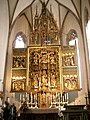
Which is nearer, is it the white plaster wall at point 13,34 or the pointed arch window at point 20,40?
the white plaster wall at point 13,34

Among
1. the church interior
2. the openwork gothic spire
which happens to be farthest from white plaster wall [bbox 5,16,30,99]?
the openwork gothic spire

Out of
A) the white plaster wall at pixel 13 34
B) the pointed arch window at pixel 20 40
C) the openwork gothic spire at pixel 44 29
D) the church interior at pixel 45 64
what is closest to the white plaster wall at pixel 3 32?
the church interior at pixel 45 64

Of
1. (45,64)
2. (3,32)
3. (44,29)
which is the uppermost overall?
(44,29)

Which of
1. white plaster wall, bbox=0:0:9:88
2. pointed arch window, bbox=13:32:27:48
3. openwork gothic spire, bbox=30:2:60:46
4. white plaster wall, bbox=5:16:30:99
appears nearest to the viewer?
white plaster wall, bbox=0:0:9:88

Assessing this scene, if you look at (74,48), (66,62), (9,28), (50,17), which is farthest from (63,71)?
(9,28)

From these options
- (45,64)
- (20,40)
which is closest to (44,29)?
(45,64)

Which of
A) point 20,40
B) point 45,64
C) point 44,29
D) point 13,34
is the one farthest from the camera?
point 20,40

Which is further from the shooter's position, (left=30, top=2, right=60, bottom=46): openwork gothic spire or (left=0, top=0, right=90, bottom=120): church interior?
(left=30, top=2, right=60, bottom=46): openwork gothic spire

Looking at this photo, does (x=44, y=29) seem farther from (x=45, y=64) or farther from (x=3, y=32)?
(x=3, y=32)

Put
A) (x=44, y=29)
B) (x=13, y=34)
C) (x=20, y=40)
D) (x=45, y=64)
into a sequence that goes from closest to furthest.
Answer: (x=45, y=64) → (x=44, y=29) → (x=13, y=34) → (x=20, y=40)

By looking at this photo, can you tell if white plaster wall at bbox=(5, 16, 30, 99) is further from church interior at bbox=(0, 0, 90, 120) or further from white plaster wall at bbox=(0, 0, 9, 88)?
white plaster wall at bbox=(0, 0, 9, 88)

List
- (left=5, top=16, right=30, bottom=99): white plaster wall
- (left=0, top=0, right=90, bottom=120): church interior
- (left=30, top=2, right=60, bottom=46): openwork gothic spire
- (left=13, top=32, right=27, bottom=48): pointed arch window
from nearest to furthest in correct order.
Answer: (left=0, top=0, right=90, bottom=120): church interior < (left=5, top=16, right=30, bottom=99): white plaster wall < (left=30, top=2, right=60, bottom=46): openwork gothic spire < (left=13, top=32, right=27, bottom=48): pointed arch window

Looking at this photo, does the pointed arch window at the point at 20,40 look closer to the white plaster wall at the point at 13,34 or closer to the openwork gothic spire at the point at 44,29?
the white plaster wall at the point at 13,34

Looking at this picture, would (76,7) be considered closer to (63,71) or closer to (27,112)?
(63,71)
